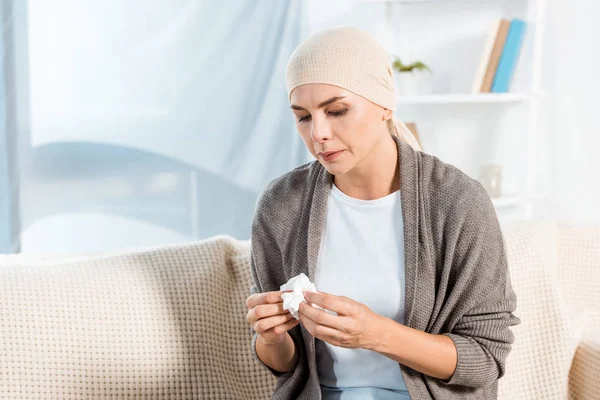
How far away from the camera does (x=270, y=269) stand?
1617mm

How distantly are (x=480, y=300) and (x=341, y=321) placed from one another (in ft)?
1.05

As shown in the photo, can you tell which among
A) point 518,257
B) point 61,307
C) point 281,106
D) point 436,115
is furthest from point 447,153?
point 61,307

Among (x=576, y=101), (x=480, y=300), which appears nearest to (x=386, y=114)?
(x=480, y=300)

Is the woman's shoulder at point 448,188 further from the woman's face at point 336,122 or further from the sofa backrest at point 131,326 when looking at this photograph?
the sofa backrest at point 131,326

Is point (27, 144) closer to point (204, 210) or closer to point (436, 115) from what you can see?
point (204, 210)

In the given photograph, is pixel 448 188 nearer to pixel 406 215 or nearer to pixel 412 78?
pixel 406 215

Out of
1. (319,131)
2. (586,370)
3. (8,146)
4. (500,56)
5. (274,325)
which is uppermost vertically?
(500,56)

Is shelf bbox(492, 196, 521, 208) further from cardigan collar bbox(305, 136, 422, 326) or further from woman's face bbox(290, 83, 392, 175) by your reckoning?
woman's face bbox(290, 83, 392, 175)

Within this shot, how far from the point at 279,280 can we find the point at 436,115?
6.70 feet

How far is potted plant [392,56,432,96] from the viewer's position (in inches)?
128

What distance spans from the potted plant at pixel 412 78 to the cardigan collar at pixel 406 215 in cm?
174

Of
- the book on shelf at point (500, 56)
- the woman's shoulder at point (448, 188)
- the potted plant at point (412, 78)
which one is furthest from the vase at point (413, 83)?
the woman's shoulder at point (448, 188)

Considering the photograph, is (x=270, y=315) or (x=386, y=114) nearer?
(x=270, y=315)

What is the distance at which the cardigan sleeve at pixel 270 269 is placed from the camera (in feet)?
5.16
